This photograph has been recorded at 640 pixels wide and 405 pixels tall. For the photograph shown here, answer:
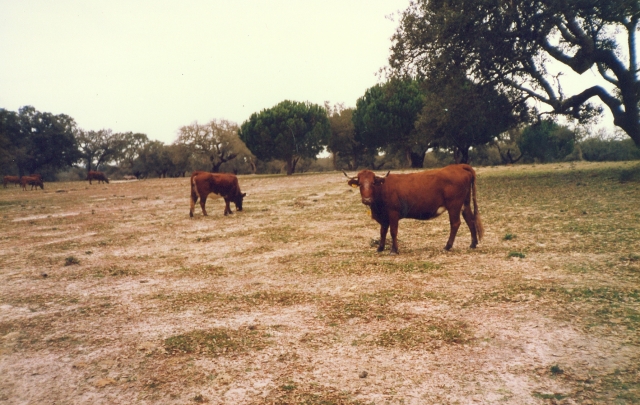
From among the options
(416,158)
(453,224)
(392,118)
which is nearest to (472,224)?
(453,224)

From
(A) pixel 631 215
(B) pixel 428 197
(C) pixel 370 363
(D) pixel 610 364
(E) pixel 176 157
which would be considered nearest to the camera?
(D) pixel 610 364

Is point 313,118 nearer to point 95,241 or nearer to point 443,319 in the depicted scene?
point 95,241

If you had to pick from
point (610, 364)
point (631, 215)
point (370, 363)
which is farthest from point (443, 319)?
point (631, 215)

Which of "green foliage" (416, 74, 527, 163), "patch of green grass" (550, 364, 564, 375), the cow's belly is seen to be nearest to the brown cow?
the cow's belly

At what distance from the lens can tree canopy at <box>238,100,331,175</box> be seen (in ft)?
179

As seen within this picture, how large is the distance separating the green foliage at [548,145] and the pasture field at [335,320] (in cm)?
5642

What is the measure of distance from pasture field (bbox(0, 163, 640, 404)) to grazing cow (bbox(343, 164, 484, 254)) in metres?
0.62

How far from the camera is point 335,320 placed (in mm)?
5383

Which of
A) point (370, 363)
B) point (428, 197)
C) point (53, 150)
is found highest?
point (53, 150)

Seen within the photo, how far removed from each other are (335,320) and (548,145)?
67021 millimetres

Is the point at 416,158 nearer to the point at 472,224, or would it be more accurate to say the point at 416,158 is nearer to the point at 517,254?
the point at 472,224

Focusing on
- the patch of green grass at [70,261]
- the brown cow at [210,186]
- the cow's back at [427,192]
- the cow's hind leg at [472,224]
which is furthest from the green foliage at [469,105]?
the patch of green grass at [70,261]

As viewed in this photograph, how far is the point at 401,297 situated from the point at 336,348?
1.79m

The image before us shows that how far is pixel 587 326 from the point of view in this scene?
183 inches
